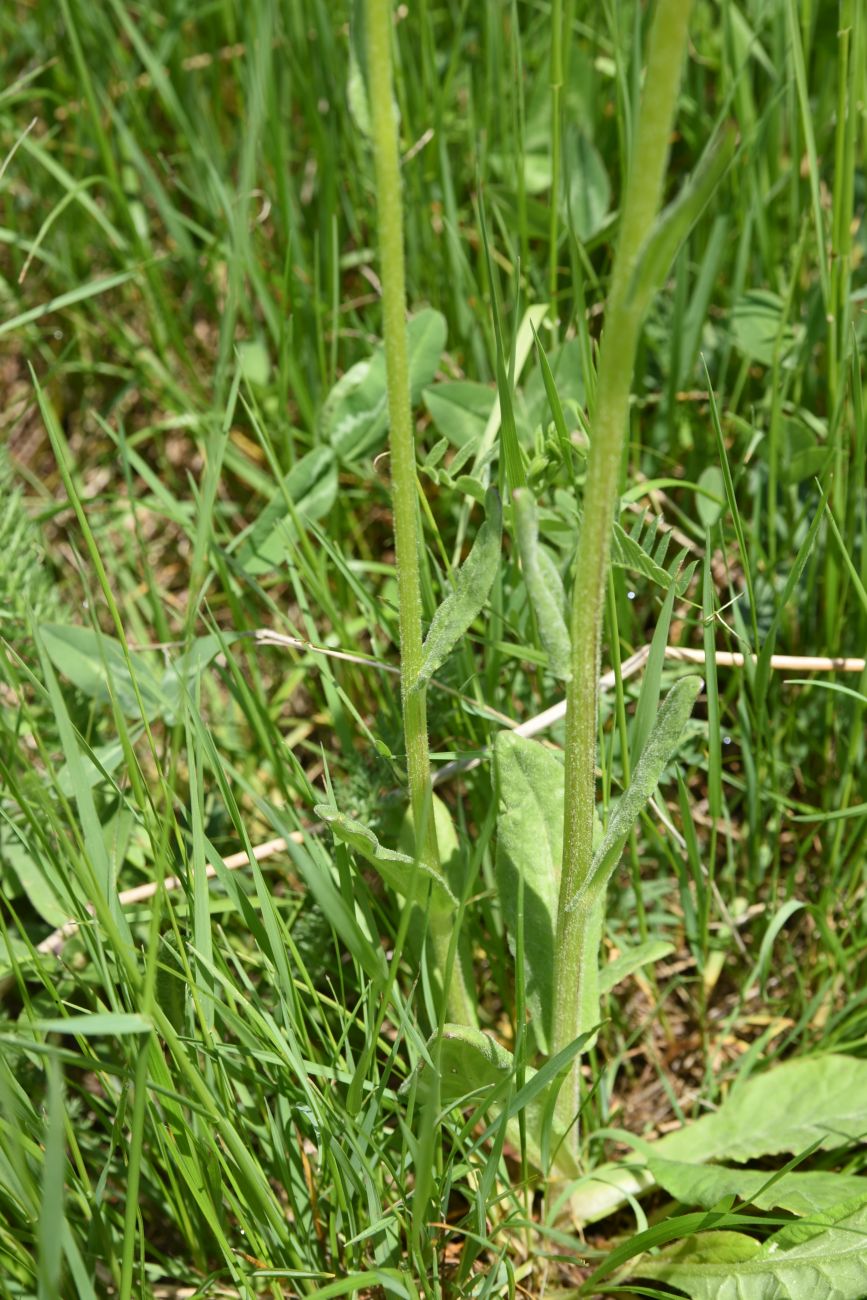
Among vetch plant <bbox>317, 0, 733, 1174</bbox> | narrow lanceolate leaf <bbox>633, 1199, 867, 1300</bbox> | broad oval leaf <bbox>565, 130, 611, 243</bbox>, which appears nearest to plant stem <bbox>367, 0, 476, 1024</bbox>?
vetch plant <bbox>317, 0, 733, 1174</bbox>

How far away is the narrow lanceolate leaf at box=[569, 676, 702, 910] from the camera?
1269mm

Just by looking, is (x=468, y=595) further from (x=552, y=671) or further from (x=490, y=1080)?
(x=490, y=1080)

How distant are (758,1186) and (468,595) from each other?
800 mm

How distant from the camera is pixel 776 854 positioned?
1.82 metres

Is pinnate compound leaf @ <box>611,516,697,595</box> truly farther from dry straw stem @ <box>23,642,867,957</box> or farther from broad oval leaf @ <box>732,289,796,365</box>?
broad oval leaf @ <box>732,289,796,365</box>

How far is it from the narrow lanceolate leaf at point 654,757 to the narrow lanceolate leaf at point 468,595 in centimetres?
23

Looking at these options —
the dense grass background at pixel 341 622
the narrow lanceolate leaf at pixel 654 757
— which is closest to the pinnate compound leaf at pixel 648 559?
the dense grass background at pixel 341 622

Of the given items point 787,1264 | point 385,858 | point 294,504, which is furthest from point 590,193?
point 787,1264

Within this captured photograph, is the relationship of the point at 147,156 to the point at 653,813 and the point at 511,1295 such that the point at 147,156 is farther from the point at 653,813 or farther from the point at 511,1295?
the point at 511,1295

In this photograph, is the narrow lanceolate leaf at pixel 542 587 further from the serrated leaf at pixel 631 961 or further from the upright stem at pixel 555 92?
the upright stem at pixel 555 92

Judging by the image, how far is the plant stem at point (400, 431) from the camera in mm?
1062

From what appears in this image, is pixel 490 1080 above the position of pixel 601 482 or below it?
below

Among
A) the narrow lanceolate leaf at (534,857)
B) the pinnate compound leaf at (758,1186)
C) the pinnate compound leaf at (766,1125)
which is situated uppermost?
the narrow lanceolate leaf at (534,857)

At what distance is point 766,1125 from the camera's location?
1.67 meters
